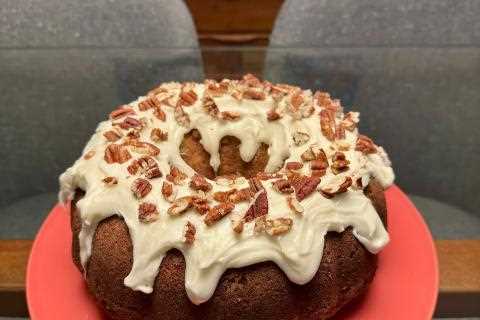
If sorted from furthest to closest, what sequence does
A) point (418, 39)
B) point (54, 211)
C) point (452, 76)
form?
point (418, 39) < point (452, 76) < point (54, 211)

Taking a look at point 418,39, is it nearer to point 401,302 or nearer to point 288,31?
point 288,31

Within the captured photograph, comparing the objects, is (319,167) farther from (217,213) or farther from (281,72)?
(281,72)

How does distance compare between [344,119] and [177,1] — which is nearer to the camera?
[344,119]

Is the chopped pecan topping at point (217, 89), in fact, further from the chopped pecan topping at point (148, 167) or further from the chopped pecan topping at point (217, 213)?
the chopped pecan topping at point (217, 213)

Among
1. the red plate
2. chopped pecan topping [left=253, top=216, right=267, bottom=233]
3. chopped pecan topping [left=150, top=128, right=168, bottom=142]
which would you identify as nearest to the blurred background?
the red plate

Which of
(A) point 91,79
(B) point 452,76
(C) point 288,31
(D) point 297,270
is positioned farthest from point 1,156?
(B) point 452,76
